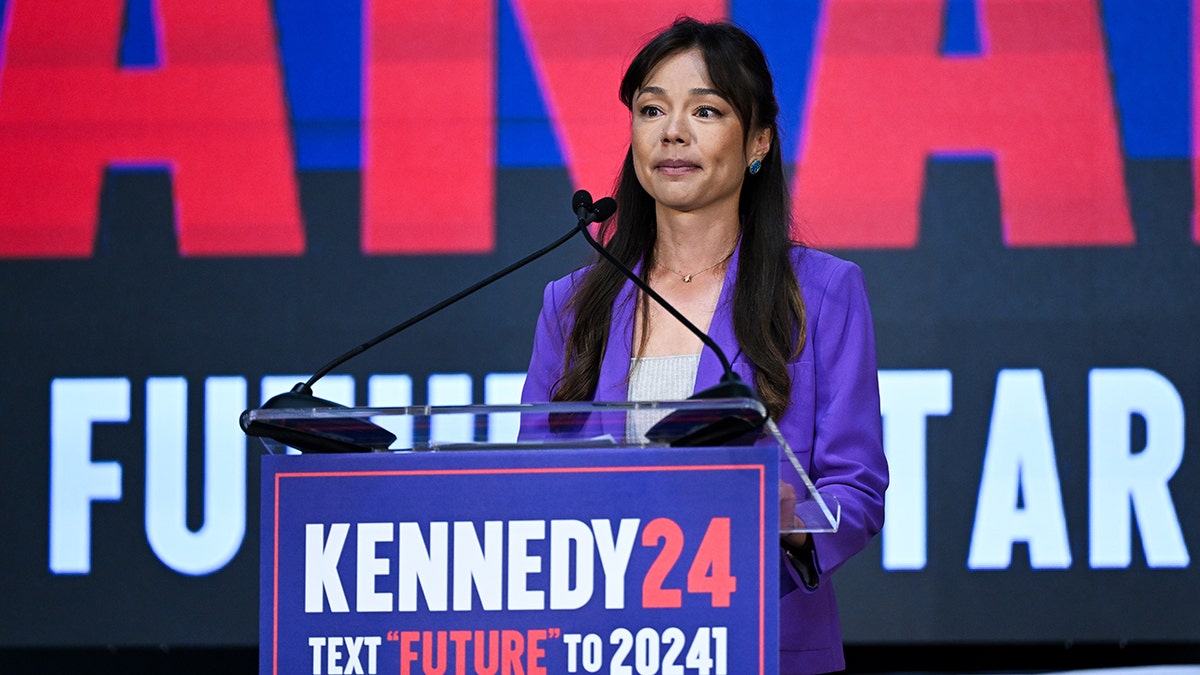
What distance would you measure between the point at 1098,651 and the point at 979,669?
0.92ft

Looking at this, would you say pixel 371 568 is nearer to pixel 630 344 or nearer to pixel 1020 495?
pixel 630 344

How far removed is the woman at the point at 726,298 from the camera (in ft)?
5.18

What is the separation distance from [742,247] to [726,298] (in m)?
0.12

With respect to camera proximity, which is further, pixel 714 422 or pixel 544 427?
pixel 544 427

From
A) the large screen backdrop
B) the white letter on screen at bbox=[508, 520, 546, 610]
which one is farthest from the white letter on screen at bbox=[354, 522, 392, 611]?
the large screen backdrop

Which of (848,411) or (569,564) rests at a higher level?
(848,411)

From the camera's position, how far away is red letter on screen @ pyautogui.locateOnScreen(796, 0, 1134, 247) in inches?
129

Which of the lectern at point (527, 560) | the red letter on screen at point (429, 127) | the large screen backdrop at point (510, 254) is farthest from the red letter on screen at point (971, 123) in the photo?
the lectern at point (527, 560)

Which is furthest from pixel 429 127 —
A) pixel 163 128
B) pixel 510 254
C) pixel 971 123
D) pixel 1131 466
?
pixel 1131 466

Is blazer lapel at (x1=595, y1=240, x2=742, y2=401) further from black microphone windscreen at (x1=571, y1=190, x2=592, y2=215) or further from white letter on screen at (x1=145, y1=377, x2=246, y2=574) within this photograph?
white letter on screen at (x1=145, y1=377, x2=246, y2=574)

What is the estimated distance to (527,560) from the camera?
1118mm

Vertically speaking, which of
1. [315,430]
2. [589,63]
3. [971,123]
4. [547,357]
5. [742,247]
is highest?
[589,63]

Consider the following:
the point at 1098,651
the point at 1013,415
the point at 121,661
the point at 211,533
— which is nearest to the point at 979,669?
the point at 1098,651

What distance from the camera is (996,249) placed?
10.7 ft
